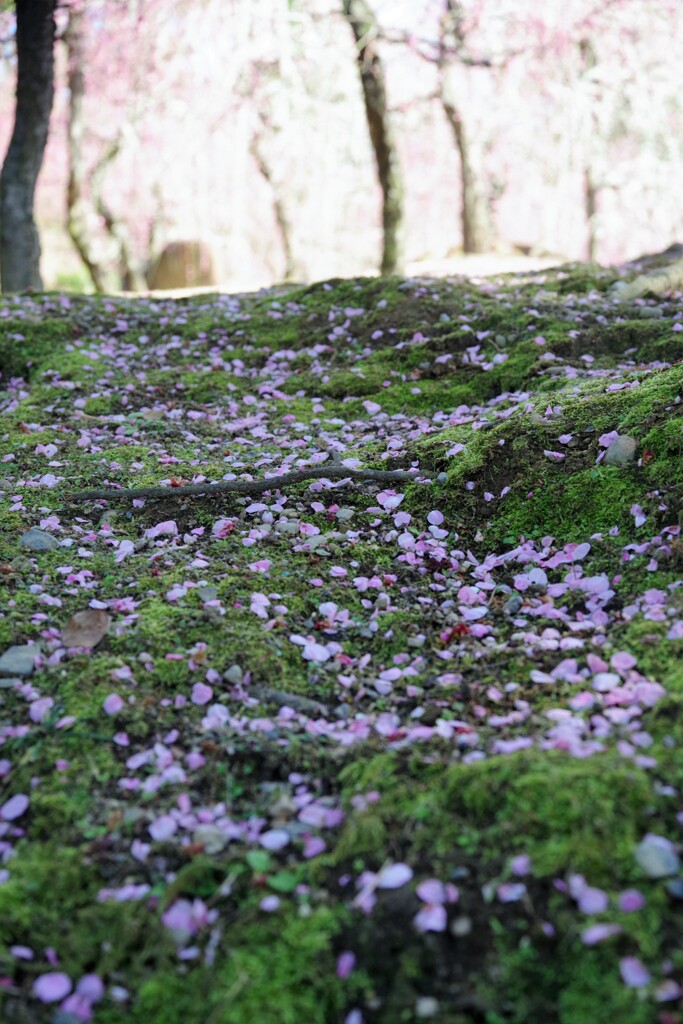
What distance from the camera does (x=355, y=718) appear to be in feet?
8.79

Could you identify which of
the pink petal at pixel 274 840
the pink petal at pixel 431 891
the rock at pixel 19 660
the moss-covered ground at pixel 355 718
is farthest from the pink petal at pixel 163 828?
the rock at pixel 19 660

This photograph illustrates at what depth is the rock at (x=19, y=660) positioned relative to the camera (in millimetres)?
2826

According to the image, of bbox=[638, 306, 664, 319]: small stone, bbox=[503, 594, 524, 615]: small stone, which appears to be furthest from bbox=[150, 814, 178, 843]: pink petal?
bbox=[638, 306, 664, 319]: small stone

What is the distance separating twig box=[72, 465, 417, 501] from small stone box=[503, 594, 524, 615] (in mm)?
1068

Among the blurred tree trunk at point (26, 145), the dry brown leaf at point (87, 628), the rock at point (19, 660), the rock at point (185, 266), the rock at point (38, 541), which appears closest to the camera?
the rock at point (19, 660)

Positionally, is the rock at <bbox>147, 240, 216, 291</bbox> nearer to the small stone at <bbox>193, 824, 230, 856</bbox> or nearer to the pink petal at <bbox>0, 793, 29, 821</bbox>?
the pink petal at <bbox>0, 793, 29, 821</bbox>

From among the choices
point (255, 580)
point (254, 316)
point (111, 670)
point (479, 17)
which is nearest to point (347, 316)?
point (254, 316)

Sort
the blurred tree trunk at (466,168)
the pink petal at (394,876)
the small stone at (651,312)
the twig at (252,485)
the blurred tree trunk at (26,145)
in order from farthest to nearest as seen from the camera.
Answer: the blurred tree trunk at (466,168), the blurred tree trunk at (26,145), the small stone at (651,312), the twig at (252,485), the pink petal at (394,876)

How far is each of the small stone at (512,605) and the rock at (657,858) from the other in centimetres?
129

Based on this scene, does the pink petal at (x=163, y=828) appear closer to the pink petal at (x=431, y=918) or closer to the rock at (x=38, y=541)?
the pink petal at (x=431, y=918)

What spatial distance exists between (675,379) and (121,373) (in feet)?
13.5

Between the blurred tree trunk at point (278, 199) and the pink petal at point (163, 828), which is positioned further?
the blurred tree trunk at point (278, 199)

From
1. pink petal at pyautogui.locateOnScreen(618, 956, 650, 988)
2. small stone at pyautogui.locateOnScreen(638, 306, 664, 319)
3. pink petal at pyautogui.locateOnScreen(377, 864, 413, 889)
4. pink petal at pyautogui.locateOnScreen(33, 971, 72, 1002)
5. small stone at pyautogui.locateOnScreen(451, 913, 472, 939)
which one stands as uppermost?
small stone at pyautogui.locateOnScreen(638, 306, 664, 319)

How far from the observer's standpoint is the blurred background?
12.8 metres
